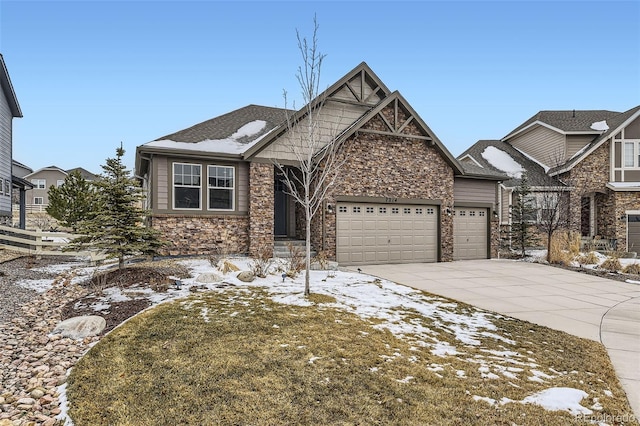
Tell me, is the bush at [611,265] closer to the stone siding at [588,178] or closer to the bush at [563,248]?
the bush at [563,248]

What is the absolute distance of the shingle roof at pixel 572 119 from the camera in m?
22.0

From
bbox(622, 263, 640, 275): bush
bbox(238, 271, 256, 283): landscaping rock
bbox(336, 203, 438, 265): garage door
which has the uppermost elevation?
bbox(336, 203, 438, 265): garage door

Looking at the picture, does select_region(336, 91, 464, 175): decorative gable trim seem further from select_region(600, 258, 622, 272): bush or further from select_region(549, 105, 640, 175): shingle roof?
select_region(549, 105, 640, 175): shingle roof

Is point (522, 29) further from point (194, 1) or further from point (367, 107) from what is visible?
point (194, 1)

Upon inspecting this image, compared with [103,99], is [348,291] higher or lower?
lower

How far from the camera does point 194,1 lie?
514 inches

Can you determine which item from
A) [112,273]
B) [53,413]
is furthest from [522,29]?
[53,413]

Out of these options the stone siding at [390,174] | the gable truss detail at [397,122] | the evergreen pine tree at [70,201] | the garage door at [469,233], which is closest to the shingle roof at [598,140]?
the garage door at [469,233]

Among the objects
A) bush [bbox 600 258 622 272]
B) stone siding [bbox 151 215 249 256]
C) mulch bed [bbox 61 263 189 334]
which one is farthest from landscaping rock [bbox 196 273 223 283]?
bush [bbox 600 258 622 272]

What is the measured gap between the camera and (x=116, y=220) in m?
8.75

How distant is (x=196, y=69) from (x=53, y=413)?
20717 mm

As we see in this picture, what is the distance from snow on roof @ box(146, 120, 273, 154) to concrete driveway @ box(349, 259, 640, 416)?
258 inches

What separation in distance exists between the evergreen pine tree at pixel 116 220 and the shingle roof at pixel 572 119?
80.1 ft

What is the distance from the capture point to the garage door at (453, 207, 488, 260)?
15516mm
